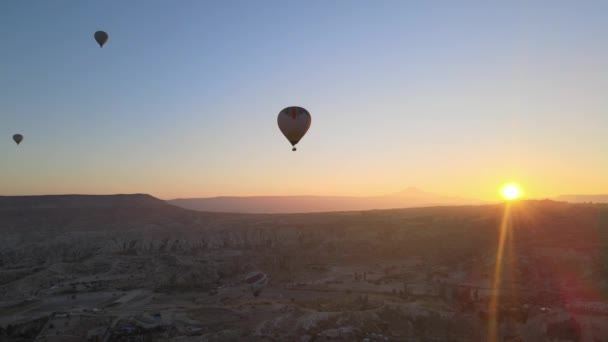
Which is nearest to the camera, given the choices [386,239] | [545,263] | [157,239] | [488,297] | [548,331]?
[548,331]

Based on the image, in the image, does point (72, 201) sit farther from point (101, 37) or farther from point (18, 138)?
point (101, 37)

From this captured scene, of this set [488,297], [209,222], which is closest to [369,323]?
[488,297]

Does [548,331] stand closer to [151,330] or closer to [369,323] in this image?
[369,323]

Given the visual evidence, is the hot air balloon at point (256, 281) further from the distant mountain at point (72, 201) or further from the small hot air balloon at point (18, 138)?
the distant mountain at point (72, 201)

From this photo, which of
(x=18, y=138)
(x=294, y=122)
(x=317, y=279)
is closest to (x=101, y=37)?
(x=18, y=138)

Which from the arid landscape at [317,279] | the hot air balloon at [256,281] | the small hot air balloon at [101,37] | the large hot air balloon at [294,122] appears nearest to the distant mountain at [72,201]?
the arid landscape at [317,279]

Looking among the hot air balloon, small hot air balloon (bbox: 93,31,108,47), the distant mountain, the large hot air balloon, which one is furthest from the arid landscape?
small hot air balloon (bbox: 93,31,108,47)

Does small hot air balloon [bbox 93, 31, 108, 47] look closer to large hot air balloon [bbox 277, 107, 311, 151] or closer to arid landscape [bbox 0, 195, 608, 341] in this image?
large hot air balloon [bbox 277, 107, 311, 151]
